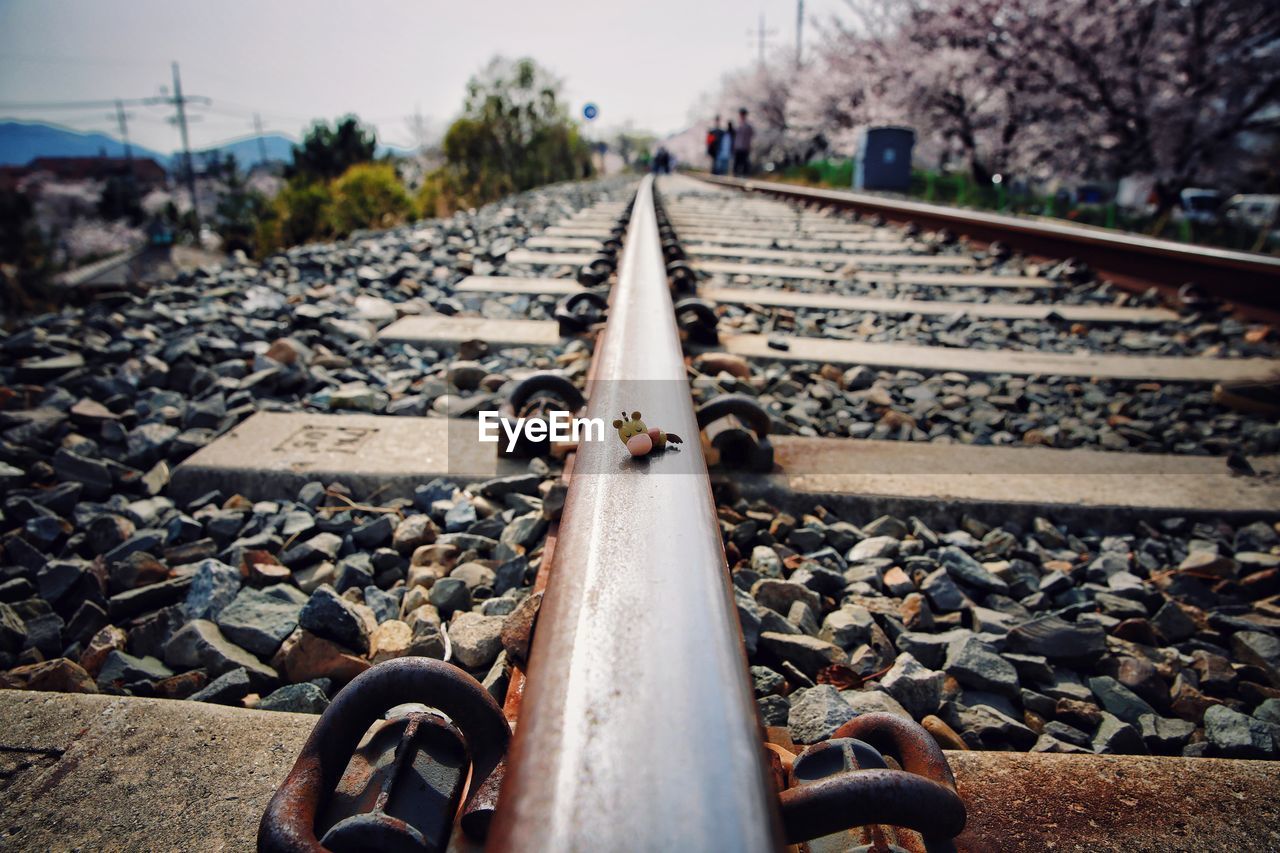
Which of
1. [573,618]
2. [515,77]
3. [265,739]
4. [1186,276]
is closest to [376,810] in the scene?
[573,618]

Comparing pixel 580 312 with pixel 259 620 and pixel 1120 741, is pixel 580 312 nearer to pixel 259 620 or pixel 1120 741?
pixel 259 620

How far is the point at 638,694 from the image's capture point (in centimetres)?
58

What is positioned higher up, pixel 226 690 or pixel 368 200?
pixel 368 200

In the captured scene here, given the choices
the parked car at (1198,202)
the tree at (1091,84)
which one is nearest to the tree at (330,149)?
the tree at (1091,84)

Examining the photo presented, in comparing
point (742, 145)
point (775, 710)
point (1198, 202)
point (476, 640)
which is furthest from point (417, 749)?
point (742, 145)

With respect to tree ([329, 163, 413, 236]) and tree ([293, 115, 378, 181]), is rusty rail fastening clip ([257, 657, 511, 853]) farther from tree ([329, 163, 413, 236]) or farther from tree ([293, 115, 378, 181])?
tree ([293, 115, 378, 181])

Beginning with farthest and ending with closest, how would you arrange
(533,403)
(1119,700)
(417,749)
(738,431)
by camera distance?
(533,403)
(738,431)
(1119,700)
(417,749)

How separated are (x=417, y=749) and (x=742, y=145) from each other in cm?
2068

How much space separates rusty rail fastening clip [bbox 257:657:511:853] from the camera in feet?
2.13

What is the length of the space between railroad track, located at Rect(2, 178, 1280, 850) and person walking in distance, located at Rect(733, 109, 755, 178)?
16816 millimetres

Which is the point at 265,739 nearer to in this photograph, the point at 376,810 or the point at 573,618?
the point at 376,810

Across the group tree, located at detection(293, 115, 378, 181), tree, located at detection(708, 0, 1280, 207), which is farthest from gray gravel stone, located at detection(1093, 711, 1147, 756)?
tree, located at detection(293, 115, 378, 181)

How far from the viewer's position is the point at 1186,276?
12.3 ft

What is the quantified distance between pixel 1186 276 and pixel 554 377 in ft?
12.1
